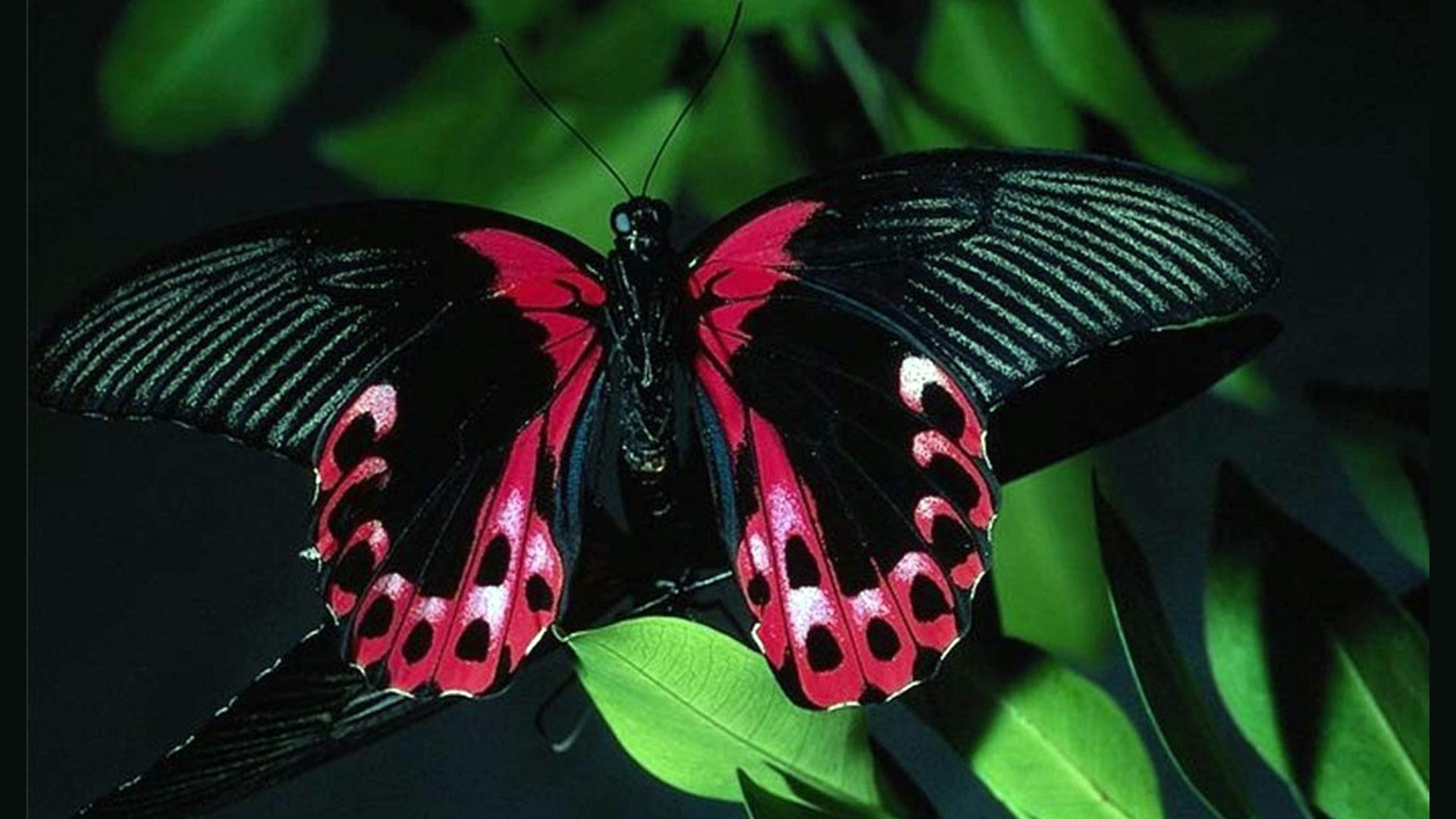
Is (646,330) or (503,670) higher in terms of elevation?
(646,330)

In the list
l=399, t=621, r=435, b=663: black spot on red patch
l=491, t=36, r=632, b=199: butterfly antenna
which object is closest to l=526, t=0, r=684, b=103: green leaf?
l=491, t=36, r=632, b=199: butterfly antenna

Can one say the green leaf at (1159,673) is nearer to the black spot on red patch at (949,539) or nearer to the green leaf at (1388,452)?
the black spot on red patch at (949,539)

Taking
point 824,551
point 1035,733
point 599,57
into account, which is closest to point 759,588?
point 824,551

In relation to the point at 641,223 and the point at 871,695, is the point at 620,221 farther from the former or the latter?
the point at 871,695

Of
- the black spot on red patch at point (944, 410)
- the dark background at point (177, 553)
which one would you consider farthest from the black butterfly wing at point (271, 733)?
the black spot on red patch at point (944, 410)

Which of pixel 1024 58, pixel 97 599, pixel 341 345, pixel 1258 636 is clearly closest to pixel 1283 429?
pixel 1258 636
